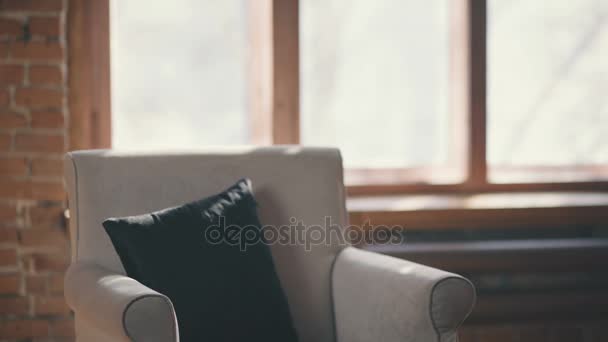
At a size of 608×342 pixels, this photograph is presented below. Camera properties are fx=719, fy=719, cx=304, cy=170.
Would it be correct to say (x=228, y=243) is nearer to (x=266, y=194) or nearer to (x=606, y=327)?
(x=266, y=194)

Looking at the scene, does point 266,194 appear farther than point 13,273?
No

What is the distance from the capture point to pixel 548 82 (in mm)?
2963

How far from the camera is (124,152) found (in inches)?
78.2

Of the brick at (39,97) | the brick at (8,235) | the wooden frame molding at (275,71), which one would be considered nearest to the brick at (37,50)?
the brick at (39,97)

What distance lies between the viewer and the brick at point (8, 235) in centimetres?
243

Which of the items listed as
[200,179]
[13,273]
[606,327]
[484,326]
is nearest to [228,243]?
[200,179]

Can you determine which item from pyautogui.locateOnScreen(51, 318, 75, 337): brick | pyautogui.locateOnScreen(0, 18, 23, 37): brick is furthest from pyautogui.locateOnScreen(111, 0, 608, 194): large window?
pyautogui.locateOnScreen(51, 318, 75, 337): brick

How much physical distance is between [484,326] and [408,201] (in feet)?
1.80

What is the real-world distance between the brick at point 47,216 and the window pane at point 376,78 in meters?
0.95

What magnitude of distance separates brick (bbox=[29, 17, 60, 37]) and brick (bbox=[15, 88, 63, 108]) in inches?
7.5

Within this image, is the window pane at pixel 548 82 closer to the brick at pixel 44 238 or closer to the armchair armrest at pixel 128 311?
the brick at pixel 44 238

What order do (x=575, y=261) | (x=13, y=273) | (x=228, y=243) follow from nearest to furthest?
(x=228, y=243)
(x=13, y=273)
(x=575, y=261)

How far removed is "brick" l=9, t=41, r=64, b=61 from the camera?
7.94ft

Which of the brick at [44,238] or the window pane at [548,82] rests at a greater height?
the window pane at [548,82]
